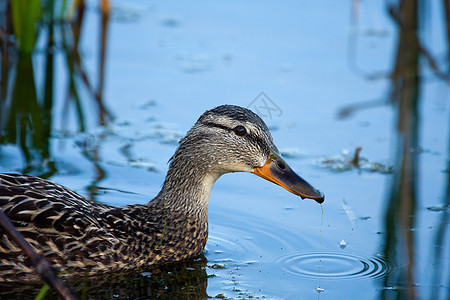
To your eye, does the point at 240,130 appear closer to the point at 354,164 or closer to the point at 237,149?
the point at 237,149

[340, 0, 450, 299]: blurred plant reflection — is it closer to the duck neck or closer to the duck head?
the duck head

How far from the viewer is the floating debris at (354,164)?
8469mm

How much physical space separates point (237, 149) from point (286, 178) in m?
0.46

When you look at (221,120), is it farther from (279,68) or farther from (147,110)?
(279,68)

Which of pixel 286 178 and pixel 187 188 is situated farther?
pixel 187 188

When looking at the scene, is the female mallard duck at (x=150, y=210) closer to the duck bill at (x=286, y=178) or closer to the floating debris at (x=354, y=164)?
the duck bill at (x=286, y=178)

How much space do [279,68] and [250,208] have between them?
3.87 m

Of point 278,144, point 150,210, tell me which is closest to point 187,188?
point 150,210

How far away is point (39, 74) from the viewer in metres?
10.7

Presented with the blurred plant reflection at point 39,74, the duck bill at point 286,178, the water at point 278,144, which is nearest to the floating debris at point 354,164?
the water at point 278,144

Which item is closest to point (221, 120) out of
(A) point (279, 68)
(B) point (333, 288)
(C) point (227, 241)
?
(C) point (227, 241)

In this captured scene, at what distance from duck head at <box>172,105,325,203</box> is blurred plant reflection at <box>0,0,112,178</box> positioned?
6.59ft

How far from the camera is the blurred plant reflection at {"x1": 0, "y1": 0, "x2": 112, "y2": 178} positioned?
28.9 ft

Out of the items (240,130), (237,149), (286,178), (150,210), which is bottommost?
(150,210)
